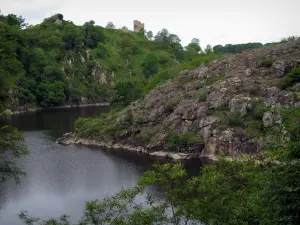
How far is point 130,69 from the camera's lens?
199m

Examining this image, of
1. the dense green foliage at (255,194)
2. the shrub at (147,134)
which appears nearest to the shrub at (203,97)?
the shrub at (147,134)

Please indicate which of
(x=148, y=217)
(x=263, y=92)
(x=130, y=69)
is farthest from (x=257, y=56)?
(x=130, y=69)

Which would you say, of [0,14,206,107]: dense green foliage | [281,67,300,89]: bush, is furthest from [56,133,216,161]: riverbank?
[0,14,206,107]: dense green foliage

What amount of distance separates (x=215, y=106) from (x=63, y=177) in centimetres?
3384

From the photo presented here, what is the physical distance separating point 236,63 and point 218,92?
13.7m

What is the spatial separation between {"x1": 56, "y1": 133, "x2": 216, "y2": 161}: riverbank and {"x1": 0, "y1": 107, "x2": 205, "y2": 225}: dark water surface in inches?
97.0

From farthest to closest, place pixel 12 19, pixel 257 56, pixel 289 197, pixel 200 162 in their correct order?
pixel 12 19
pixel 257 56
pixel 200 162
pixel 289 197

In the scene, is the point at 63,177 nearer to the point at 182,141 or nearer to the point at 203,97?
the point at 182,141

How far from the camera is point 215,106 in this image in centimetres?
7838

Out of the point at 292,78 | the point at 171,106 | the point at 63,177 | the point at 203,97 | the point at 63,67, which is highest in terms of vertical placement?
the point at 63,67

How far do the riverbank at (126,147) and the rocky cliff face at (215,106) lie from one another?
86cm

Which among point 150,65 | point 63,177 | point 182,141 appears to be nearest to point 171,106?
point 182,141

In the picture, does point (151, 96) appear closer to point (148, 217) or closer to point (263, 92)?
point (263, 92)

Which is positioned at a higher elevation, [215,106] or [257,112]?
[215,106]
